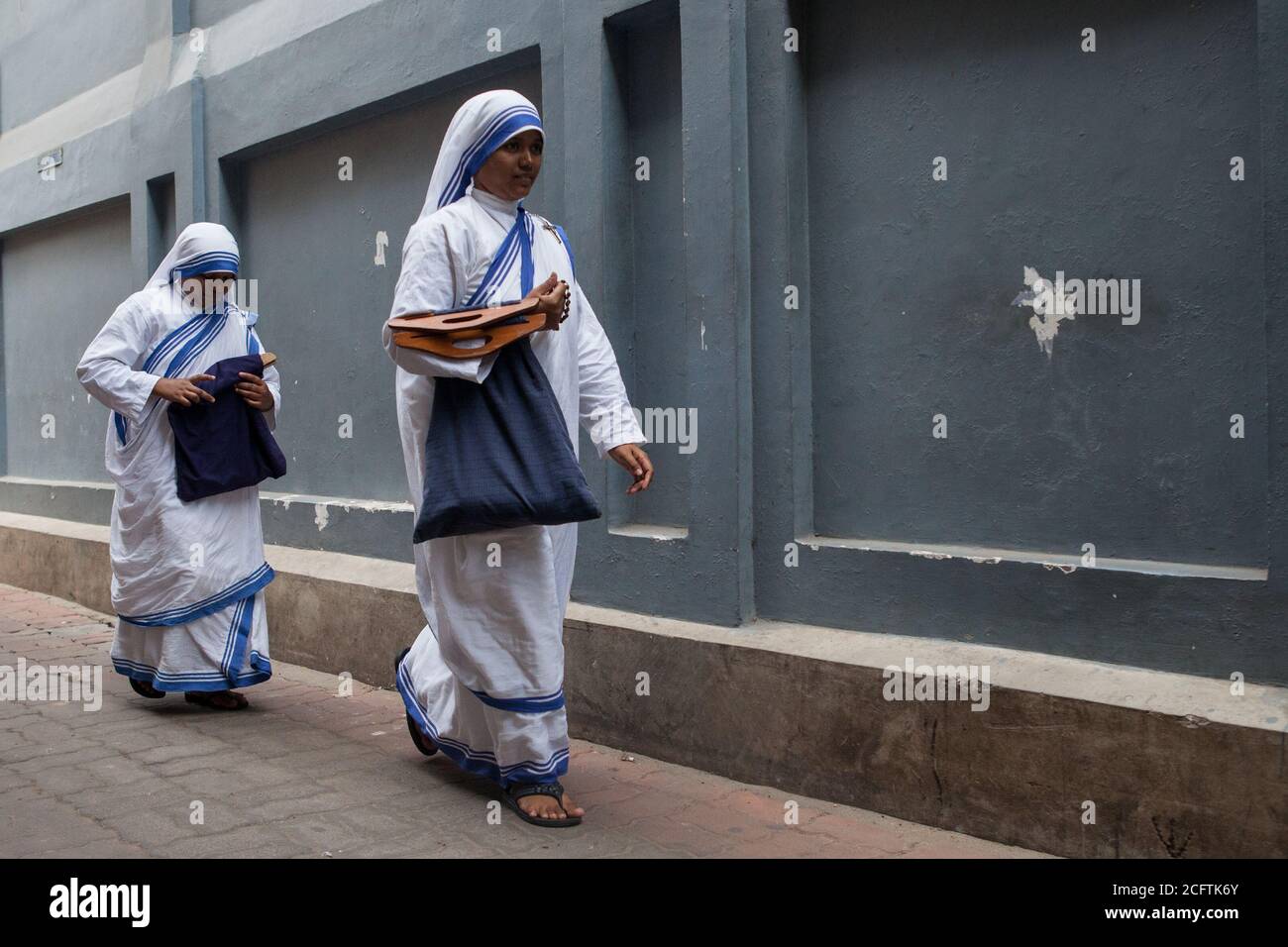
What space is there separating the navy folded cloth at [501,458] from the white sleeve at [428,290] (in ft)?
0.33

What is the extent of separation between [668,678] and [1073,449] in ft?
5.27

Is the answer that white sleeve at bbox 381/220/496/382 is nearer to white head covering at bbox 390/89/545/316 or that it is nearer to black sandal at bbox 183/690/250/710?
white head covering at bbox 390/89/545/316

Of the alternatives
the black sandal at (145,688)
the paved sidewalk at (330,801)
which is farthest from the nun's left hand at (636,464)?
the black sandal at (145,688)

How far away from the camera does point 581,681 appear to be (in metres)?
4.68

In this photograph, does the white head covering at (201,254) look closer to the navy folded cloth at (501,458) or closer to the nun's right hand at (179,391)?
the nun's right hand at (179,391)

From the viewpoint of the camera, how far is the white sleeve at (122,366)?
200 inches

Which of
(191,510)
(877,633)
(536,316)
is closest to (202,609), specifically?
(191,510)

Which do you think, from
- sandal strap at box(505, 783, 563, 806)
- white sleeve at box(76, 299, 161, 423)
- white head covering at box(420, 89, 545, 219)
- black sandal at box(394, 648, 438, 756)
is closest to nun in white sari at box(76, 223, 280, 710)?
white sleeve at box(76, 299, 161, 423)

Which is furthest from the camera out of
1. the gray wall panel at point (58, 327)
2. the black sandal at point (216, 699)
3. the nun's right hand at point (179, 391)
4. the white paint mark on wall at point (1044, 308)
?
the gray wall panel at point (58, 327)

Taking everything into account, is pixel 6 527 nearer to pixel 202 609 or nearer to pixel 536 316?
pixel 202 609

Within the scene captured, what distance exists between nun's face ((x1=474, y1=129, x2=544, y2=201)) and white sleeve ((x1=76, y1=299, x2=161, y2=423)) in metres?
2.15

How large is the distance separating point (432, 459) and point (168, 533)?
2.11 m

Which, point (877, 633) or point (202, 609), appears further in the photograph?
point (202, 609)

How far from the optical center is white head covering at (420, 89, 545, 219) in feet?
11.9
